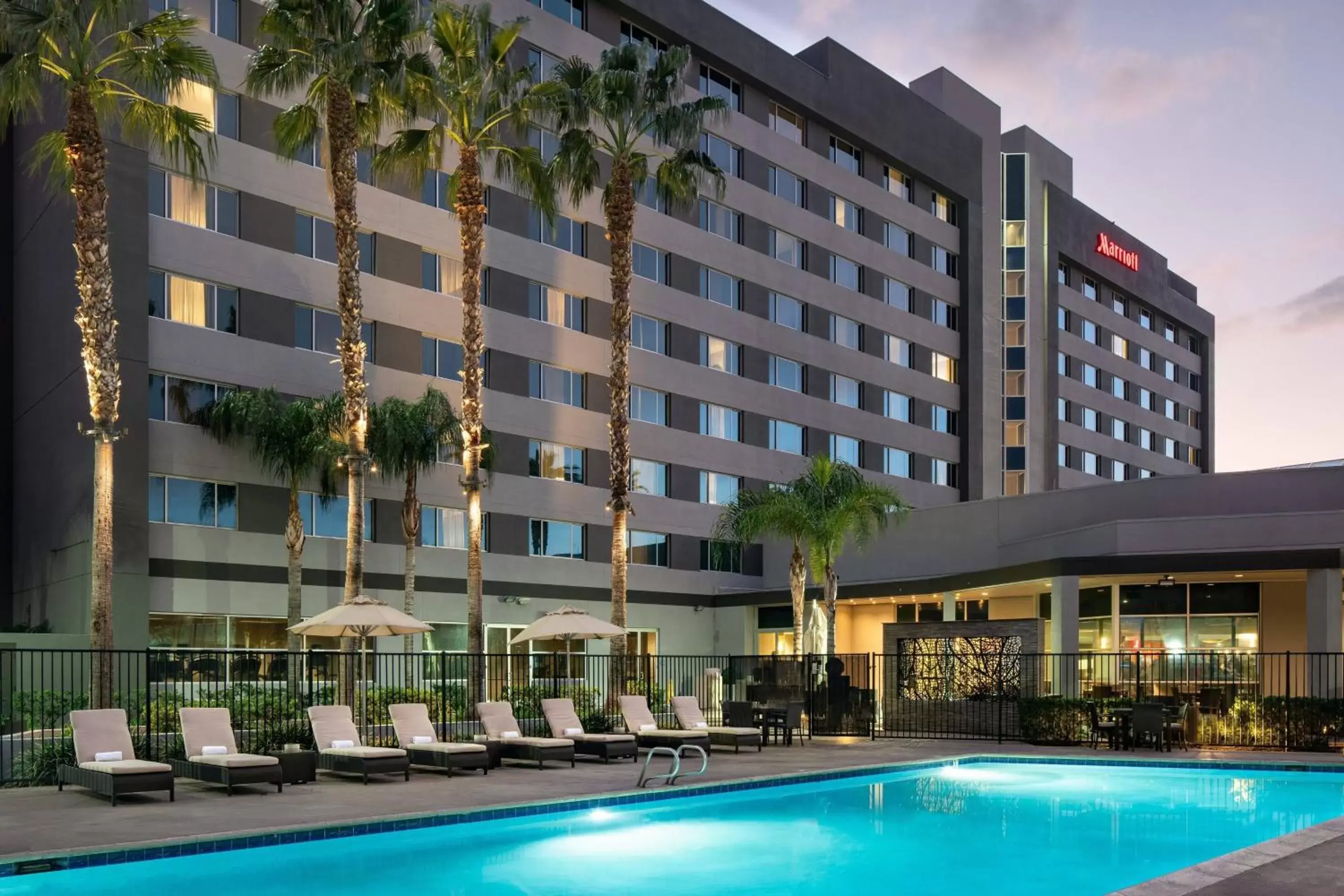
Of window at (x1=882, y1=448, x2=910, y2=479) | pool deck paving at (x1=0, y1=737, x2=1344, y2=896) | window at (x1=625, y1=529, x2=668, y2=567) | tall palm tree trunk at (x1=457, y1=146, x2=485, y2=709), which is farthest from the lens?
window at (x1=882, y1=448, x2=910, y2=479)

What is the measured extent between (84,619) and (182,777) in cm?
1563

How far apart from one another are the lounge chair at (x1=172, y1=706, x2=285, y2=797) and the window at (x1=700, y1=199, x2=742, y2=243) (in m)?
32.9

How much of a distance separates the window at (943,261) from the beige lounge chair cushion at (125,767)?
4777 centimetres

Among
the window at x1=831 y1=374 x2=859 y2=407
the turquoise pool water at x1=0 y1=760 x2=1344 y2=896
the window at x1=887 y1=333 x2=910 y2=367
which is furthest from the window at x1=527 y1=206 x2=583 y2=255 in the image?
the turquoise pool water at x1=0 y1=760 x2=1344 y2=896

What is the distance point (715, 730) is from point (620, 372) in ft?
28.6

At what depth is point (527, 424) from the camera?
40250mm

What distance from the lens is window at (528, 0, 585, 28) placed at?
4223cm

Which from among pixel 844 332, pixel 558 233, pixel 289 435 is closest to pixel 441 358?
pixel 558 233

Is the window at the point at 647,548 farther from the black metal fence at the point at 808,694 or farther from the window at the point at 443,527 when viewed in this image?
the black metal fence at the point at 808,694

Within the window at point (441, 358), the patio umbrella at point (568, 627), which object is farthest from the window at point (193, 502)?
the patio umbrella at point (568, 627)

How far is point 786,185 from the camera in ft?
167

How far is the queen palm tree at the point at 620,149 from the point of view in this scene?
2778 centimetres

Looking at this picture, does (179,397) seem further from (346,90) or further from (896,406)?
(896,406)

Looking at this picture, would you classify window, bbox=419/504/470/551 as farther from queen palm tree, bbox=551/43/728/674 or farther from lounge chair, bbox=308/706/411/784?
lounge chair, bbox=308/706/411/784
